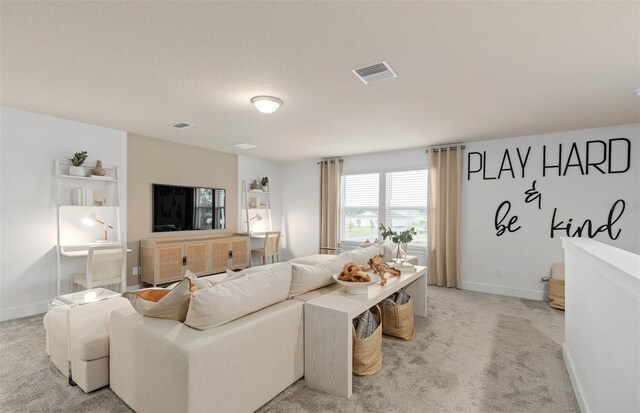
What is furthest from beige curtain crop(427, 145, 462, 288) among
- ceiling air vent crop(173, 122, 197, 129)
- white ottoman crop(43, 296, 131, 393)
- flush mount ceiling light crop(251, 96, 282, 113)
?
white ottoman crop(43, 296, 131, 393)

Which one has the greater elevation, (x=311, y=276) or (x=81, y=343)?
(x=311, y=276)

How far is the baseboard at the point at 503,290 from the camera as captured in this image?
437 centimetres

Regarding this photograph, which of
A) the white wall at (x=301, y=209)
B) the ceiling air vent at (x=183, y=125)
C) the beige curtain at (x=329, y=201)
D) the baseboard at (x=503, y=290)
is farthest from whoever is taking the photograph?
the white wall at (x=301, y=209)

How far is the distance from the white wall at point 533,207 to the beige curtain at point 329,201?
234 centimetres

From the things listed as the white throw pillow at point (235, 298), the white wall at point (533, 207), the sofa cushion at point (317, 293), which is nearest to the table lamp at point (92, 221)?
the white throw pillow at point (235, 298)

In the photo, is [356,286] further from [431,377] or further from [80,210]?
[80,210]

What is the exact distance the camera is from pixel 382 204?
5809 millimetres

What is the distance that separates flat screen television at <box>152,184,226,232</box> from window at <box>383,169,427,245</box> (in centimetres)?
313

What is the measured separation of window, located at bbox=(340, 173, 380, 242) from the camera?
19.5 ft

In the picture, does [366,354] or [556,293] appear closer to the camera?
[366,354]

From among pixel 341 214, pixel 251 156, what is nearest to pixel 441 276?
pixel 341 214

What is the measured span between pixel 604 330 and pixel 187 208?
5.29 metres

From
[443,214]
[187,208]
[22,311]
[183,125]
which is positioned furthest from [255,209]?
[22,311]

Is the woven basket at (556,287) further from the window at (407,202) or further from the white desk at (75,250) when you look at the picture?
the white desk at (75,250)
